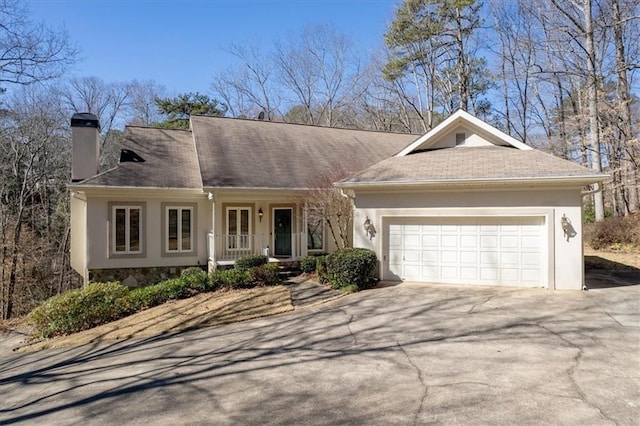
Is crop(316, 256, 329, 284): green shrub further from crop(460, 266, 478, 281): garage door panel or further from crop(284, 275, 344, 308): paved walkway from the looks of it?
crop(460, 266, 478, 281): garage door panel

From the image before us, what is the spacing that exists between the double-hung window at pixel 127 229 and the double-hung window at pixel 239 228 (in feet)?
9.92

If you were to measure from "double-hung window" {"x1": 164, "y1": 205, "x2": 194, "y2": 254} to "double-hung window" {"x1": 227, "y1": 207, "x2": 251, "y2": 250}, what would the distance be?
4.46 ft

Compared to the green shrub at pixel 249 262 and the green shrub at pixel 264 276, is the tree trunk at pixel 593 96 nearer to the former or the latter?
the green shrub at pixel 264 276

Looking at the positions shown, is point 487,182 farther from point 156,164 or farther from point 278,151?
point 156,164

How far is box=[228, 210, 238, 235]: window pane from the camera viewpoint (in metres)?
15.0

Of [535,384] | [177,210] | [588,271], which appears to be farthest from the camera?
[177,210]

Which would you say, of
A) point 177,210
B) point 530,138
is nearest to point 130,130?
point 177,210

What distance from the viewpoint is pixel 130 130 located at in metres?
16.7

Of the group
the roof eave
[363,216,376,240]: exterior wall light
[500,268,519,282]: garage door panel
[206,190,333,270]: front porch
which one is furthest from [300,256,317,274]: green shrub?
[500,268,519,282]: garage door panel

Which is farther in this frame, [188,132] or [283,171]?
[188,132]

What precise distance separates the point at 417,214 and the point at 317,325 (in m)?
4.95

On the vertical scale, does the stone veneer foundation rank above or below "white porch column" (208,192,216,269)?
below

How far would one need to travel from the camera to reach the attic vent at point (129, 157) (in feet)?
48.6

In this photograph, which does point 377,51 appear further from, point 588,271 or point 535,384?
point 535,384
